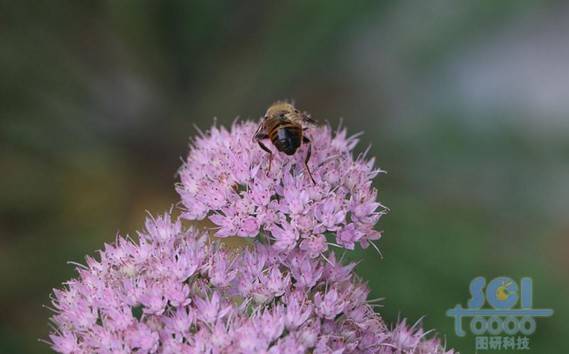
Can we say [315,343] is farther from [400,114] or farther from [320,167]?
[400,114]

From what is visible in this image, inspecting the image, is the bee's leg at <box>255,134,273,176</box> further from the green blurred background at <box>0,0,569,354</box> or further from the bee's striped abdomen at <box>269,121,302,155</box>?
the green blurred background at <box>0,0,569,354</box>

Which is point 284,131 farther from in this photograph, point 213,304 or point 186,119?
point 186,119

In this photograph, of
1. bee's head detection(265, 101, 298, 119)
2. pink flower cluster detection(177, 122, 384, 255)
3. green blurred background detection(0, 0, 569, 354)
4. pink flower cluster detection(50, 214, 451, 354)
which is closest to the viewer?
pink flower cluster detection(50, 214, 451, 354)

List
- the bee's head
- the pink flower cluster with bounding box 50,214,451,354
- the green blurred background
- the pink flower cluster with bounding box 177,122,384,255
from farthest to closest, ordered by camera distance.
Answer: the green blurred background → the bee's head → the pink flower cluster with bounding box 177,122,384,255 → the pink flower cluster with bounding box 50,214,451,354

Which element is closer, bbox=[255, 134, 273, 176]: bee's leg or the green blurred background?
bbox=[255, 134, 273, 176]: bee's leg

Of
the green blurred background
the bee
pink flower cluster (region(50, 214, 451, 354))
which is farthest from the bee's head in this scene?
the green blurred background

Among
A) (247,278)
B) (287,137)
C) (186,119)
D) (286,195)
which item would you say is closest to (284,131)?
(287,137)
